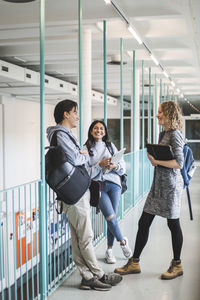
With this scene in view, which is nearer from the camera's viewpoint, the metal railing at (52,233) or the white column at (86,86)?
the metal railing at (52,233)

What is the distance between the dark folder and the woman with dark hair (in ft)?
1.54

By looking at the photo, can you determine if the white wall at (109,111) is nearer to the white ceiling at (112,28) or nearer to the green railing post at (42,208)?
the white ceiling at (112,28)

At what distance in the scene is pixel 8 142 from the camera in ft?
40.6

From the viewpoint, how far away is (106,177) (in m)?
3.55

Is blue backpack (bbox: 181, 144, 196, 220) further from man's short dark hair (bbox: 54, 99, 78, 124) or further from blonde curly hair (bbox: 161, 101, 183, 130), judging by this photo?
man's short dark hair (bbox: 54, 99, 78, 124)

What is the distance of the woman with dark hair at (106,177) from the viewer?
346 centimetres

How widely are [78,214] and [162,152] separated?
82 centimetres

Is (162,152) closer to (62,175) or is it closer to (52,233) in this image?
(62,175)

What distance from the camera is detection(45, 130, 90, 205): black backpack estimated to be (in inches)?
103

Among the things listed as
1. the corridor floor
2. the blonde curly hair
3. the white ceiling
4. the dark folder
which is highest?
the white ceiling

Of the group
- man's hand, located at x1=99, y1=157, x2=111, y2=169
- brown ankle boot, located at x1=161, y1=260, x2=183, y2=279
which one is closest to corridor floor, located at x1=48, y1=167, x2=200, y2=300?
brown ankle boot, located at x1=161, y1=260, x2=183, y2=279

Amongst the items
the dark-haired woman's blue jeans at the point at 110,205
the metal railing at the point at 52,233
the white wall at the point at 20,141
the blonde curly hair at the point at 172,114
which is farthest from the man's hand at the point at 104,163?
the white wall at the point at 20,141

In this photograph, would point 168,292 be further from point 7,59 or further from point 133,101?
point 7,59

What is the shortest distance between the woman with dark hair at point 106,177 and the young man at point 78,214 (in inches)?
22.7
